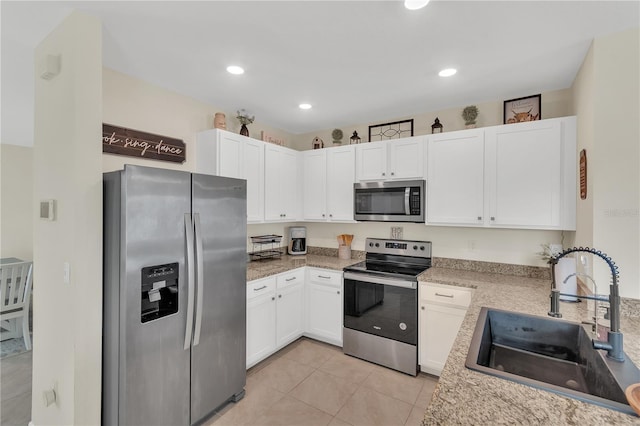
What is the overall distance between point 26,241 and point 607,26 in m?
7.53

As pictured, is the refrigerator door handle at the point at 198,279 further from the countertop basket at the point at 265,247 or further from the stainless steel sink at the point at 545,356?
the stainless steel sink at the point at 545,356

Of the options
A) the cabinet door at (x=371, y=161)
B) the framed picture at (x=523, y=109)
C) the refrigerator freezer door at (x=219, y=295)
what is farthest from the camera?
the cabinet door at (x=371, y=161)

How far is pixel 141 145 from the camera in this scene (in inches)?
98.2

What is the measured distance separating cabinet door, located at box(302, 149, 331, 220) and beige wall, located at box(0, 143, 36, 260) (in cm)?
452

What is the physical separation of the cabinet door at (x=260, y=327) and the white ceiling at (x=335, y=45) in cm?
199

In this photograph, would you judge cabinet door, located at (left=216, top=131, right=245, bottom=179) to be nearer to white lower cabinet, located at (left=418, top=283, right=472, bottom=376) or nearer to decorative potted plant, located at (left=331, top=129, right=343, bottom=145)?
decorative potted plant, located at (left=331, top=129, right=343, bottom=145)

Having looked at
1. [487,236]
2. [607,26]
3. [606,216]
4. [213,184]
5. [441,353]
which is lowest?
[441,353]

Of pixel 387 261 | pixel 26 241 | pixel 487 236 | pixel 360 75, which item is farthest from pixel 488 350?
pixel 26 241

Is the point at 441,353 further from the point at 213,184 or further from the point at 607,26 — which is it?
the point at 607,26

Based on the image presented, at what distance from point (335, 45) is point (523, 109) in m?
1.99

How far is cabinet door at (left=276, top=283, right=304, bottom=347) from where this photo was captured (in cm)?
308

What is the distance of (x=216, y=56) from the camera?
6.95 ft

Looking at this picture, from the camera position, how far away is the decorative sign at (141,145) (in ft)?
7.57

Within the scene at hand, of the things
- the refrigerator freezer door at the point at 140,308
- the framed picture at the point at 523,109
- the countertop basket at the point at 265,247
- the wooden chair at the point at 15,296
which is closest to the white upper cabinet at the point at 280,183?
the countertop basket at the point at 265,247
